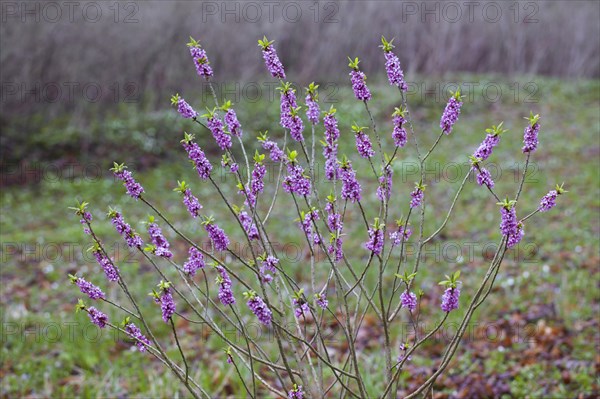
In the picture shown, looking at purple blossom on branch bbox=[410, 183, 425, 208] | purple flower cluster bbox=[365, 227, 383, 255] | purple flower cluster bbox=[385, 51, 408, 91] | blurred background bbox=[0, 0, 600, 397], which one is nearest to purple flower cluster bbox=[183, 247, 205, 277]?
purple flower cluster bbox=[365, 227, 383, 255]

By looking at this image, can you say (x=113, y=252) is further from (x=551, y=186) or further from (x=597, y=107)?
(x=597, y=107)

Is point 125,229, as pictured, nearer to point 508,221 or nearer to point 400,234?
point 400,234

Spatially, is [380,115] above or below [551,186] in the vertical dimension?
above

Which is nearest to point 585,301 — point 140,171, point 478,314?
point 478,314

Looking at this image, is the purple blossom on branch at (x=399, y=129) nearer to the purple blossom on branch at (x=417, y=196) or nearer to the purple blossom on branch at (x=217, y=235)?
the purple blossom on branch at (x=417, y=196)

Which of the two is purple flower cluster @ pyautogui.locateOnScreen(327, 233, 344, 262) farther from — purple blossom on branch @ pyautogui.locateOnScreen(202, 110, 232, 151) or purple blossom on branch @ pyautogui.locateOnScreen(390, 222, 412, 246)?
purple blossom on branch @ pyautogui.locateOnScreen(202, 110, 232, 151)
